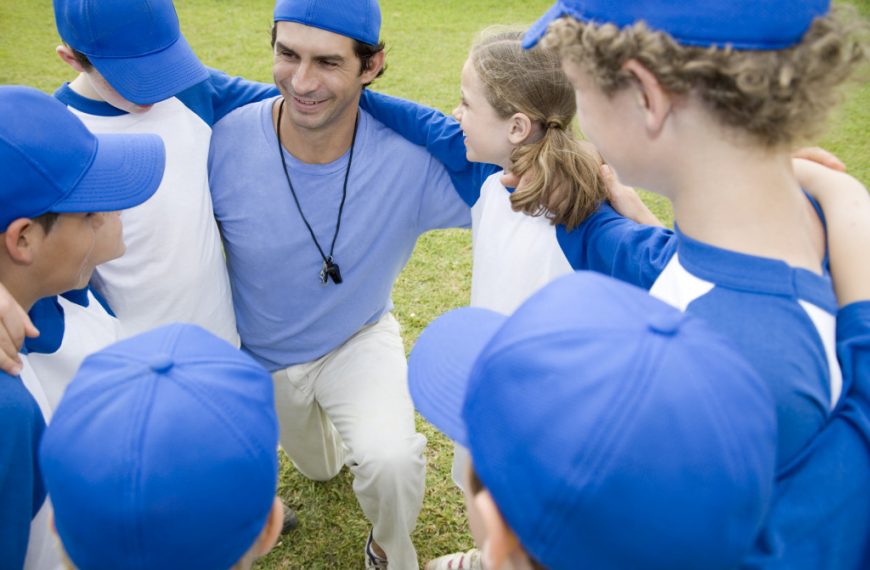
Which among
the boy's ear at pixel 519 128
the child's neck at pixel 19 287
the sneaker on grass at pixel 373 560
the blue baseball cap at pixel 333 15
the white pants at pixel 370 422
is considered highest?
the blue baseball cap at pixel 333 15

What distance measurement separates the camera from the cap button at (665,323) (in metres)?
1.07

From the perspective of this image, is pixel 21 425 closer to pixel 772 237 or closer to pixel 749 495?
pixel 749 495

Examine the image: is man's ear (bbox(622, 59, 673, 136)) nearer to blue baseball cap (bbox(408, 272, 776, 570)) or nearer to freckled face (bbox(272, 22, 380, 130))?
blue baseball cap (bbox(408, 272, 776, 570))

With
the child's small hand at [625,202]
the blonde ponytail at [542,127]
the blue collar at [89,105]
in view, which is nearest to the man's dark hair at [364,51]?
the blonde ponytail at [542,127]

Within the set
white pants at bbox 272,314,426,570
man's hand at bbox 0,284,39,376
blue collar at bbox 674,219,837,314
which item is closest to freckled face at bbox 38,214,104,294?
man's hand at bbox 0,284,39,376

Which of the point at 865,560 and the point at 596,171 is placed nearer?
the point at 865,560

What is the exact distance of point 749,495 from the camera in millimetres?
1042

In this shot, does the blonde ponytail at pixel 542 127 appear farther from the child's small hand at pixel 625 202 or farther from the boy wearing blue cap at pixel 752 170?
the boy wearing blue cap at pixel 752 170

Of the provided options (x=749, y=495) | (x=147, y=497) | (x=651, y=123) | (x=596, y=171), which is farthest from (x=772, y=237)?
(x=147, y=497)

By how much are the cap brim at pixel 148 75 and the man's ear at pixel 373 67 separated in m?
0.66

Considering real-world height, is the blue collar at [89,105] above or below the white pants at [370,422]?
above

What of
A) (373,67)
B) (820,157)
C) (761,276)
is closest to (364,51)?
(373,67)

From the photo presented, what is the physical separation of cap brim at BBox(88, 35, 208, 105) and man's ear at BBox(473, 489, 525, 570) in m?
2.02

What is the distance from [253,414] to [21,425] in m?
0.65
